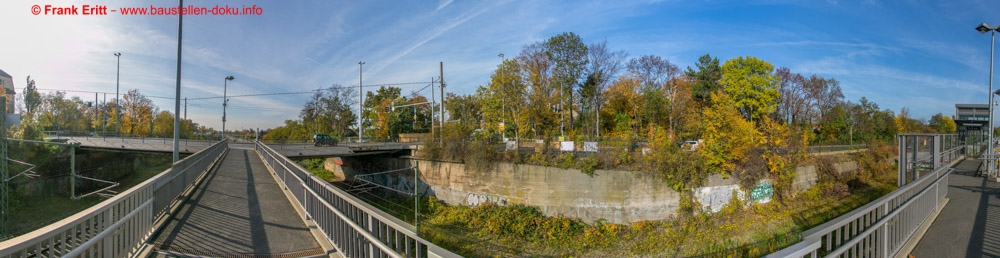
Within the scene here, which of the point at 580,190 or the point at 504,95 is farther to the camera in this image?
the point at 504,95

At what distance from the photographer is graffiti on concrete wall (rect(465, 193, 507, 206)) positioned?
18.3m

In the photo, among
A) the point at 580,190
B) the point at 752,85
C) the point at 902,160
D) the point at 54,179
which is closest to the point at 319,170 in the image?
the point at 54,179

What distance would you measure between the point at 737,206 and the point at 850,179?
10.3m

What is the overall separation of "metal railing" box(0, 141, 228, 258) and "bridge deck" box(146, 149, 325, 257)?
1.14 feet

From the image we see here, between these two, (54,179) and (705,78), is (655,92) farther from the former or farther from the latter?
(54,179)

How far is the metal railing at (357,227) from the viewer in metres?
3.13

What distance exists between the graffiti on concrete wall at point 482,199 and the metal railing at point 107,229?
13.2 m

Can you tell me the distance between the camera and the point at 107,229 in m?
3.77

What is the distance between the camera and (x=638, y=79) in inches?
1517

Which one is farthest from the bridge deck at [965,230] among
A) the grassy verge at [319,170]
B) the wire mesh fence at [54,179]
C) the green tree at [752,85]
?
the green tree at [752,85]

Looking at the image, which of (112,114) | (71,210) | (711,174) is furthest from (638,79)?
(112,114)

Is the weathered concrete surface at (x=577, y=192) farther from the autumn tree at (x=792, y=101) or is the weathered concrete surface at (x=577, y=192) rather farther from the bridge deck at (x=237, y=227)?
the autumn tree at (x=792, y=101)

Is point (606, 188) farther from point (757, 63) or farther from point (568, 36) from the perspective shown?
point (757, 63)

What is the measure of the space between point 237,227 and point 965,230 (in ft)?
35.7
